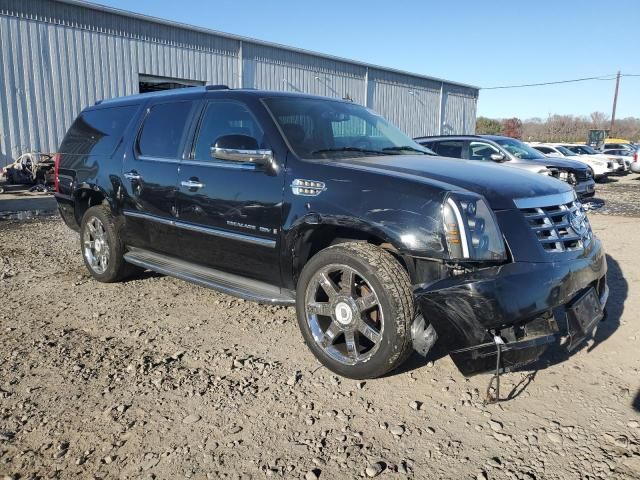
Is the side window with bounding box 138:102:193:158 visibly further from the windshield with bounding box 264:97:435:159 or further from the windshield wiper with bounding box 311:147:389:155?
the windshield wiper with bounding box 311:147:389:155

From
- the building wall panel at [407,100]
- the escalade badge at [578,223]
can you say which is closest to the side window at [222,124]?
the escalade badge at [578,223]

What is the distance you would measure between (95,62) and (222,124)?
14054 mm

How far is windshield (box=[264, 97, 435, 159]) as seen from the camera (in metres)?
3.77

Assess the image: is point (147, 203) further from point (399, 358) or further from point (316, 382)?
point (399, 358)

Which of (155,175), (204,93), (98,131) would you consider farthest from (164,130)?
(98,131)

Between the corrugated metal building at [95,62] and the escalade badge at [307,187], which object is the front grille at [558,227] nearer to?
the escalade badge at [307,187]

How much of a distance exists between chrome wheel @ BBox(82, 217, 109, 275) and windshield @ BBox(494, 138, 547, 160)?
30.9 feet

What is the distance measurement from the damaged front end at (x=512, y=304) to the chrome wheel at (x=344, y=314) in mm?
386

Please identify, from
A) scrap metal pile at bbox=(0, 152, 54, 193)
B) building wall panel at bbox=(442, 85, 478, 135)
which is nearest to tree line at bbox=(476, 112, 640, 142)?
building wall panel at bbox=(442, 85, 478, 135)

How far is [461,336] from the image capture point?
9.00 feet

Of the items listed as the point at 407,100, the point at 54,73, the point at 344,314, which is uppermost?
the point at 407,100

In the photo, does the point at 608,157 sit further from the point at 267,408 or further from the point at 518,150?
the point at 267,408

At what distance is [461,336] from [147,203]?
303 centimetres

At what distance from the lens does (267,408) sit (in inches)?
115
